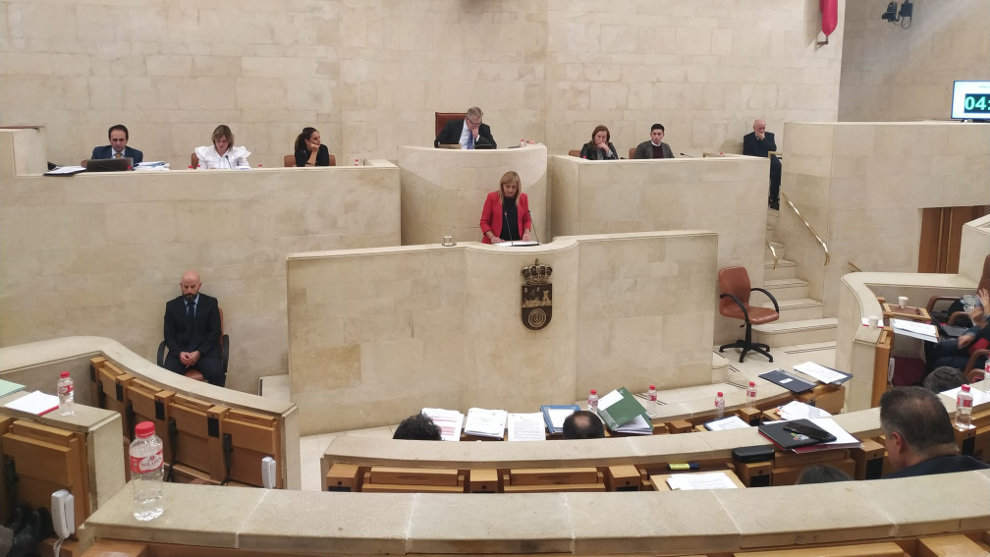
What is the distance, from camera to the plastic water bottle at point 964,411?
4377 mm

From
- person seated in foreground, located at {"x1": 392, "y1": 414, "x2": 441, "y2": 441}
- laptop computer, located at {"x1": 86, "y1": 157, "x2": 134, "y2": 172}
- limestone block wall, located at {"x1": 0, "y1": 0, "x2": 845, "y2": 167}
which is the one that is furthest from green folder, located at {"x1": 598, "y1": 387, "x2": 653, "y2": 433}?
limestone block wall, located at {"x1": 0, "y1": 0, "x2": 845, "y2": 167}

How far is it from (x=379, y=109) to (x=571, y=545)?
32.7 feet

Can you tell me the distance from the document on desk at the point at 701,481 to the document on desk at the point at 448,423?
59.0 inches

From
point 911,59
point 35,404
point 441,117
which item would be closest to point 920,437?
point 35,404

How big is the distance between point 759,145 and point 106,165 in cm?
926

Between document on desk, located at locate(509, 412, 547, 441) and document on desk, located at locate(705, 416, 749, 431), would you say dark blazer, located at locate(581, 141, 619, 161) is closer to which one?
document on desk, located at locate(509, 412, 547, 441)

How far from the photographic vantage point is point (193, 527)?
272 centimetres

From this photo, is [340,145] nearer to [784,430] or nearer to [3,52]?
[3,52]

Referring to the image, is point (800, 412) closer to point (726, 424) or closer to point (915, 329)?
point (726, 424)

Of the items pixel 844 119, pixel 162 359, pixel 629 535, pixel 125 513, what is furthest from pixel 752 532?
pixel 844 119

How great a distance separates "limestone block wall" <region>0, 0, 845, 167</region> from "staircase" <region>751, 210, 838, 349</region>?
2.88 meters

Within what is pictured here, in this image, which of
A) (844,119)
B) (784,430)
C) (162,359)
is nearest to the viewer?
(784,430)

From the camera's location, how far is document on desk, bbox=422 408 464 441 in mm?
4910

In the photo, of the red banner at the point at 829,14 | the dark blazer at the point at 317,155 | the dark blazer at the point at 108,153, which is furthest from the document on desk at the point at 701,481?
the red banner at the point at 829,14
